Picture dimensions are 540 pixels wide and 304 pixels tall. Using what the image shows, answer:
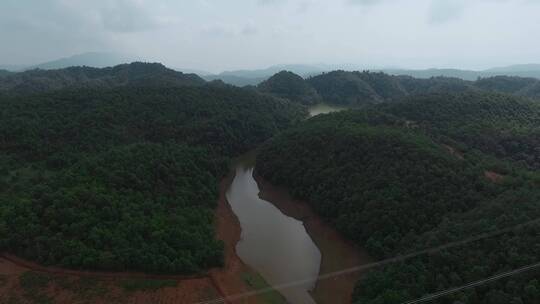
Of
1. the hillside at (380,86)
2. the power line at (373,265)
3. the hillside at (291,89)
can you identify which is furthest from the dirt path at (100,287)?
the hillside at (380,86)

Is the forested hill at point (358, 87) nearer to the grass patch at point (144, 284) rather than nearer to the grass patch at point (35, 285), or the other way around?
the grass patch at point (144, 284)

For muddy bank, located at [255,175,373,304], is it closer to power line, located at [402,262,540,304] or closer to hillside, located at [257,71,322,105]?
power line, located at [402,262,540,304]

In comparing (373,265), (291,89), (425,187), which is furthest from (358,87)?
(373,265)

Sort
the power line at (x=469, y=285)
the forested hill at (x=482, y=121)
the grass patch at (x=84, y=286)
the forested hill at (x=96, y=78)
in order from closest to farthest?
the power line at (x=469, y=285) < the grass patch at (x=84, y=286) < the forested hill at (x=482, y=121) < the forested hill at (x=96, y=78)

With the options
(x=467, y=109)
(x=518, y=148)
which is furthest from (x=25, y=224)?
(x=467, y=109)

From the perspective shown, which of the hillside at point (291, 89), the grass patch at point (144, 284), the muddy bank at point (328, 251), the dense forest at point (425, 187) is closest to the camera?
the dense forest at point (425, 187)

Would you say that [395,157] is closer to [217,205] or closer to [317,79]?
[217,205]
